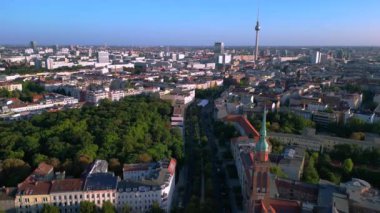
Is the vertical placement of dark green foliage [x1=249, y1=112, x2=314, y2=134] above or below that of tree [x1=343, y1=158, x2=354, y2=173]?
above

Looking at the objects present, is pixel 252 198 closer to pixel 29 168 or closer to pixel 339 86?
pixel 29 168

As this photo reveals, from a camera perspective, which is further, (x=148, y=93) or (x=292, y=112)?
(x=148, y=93)

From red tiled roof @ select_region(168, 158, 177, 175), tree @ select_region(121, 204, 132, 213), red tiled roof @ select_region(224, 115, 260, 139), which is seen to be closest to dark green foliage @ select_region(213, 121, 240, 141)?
red tiled roof @ select_region(224, 115, 260, 139)

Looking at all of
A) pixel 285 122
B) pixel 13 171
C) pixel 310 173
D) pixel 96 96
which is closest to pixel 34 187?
pixel 13 171

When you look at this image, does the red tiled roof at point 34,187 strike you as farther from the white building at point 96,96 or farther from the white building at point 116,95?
the white building at point 116,95

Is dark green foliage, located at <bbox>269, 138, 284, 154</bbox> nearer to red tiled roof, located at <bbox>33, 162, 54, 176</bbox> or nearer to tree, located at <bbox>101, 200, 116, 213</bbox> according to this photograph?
tree, located at <bbox>101, 200, 116, 213</bbox>

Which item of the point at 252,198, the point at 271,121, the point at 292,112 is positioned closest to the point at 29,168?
the point at 252,198

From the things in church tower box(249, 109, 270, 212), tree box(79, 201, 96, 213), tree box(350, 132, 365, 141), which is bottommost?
tree box(79, 201, 96, 213)
